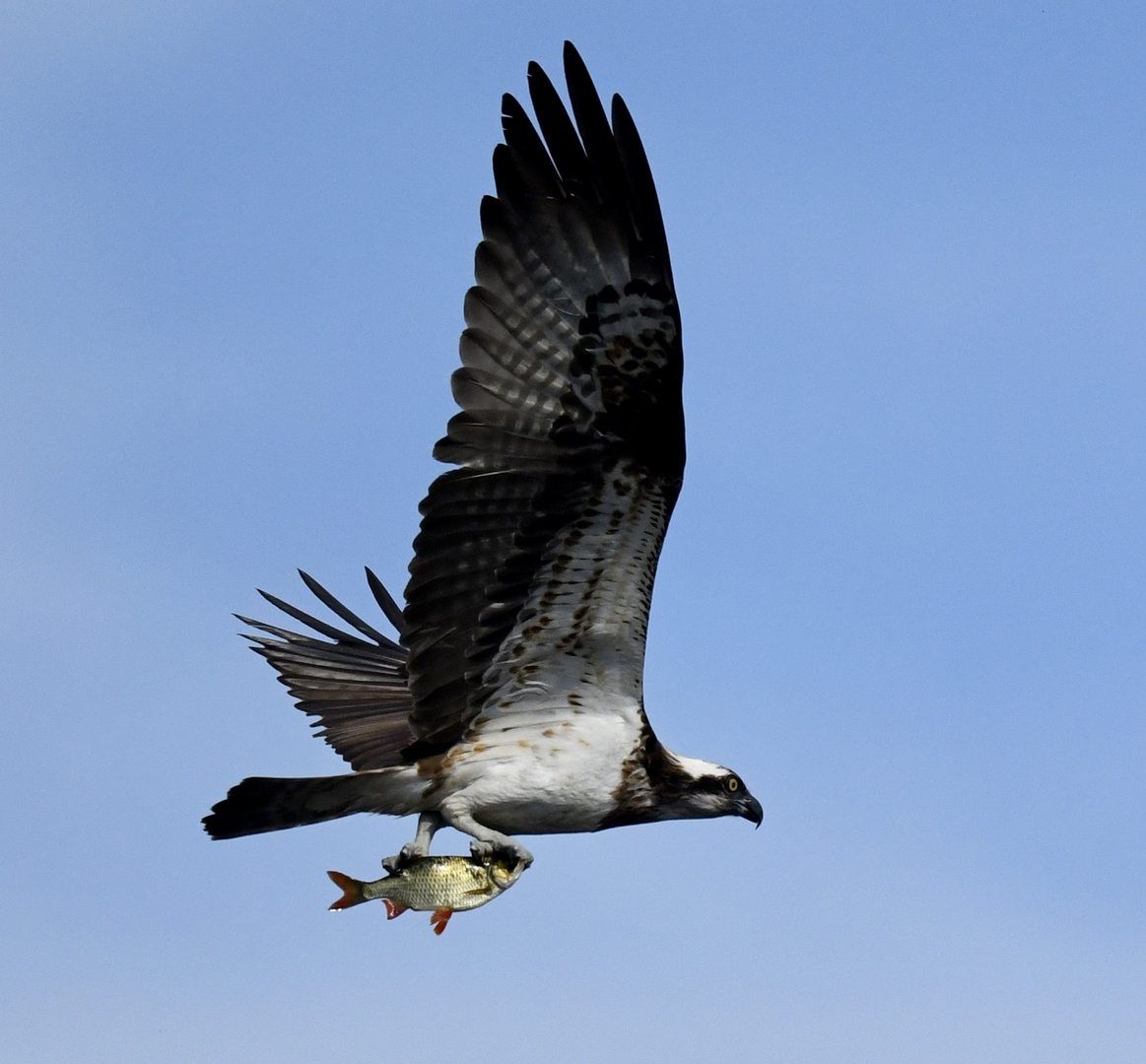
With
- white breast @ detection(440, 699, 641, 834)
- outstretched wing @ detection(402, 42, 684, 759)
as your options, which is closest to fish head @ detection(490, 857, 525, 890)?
white breast @ detection(440, 699, 641, 834)

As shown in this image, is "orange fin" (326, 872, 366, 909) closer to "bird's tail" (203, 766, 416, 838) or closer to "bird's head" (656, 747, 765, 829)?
"bird's tail" (203, 766, 416, 838)

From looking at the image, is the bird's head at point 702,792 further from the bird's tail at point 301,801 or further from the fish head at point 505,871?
the bird's tail at point 301,801

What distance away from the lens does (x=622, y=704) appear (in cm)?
1031

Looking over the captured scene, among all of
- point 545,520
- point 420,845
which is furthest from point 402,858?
point 545,520

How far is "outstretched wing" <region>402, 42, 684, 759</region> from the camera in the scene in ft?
32.2

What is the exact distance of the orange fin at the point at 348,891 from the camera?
31.8 ft

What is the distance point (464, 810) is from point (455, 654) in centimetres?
81

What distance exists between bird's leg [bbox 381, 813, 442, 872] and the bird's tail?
119mm

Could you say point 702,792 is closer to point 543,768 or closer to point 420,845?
point 543,768

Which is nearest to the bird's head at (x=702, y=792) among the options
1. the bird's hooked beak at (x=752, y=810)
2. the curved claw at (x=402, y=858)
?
the bird's hooked beak at (x=752, y=810)

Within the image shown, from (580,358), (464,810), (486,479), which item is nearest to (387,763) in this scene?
(464,810)

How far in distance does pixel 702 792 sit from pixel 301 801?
7.30ft

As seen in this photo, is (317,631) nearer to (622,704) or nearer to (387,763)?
(387,763)

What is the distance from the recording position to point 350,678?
12.6m
